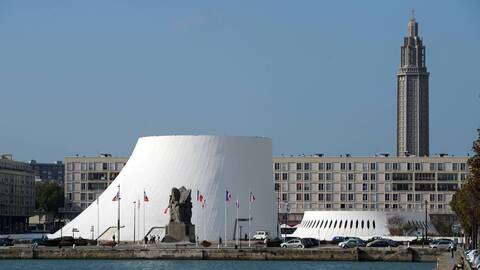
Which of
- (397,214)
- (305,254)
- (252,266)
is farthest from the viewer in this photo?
(397,214)

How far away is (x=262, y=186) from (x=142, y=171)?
8.68 meters

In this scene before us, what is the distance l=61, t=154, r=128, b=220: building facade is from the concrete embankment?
55686mm

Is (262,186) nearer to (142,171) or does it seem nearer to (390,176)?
(142,171)

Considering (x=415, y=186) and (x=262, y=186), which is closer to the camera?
(x=262, y=186)

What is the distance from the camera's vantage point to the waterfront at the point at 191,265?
7381 centimetres

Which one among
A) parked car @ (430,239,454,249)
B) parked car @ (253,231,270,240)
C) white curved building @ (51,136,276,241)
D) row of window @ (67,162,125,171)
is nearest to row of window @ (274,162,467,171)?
row of window @ (67,162,125,171)

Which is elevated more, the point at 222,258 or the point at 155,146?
the point at 155,146

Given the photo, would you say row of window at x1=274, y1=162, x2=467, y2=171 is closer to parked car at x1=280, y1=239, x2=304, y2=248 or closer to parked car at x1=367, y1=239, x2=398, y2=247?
parked car at x1=367, y1=239, x2=398, y2=247

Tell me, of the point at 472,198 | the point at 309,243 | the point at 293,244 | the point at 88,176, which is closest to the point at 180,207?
the point at 293,244

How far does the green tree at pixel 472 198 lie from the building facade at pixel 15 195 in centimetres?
6310

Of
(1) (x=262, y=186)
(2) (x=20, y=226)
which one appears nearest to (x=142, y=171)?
(1) (x=262, y=186)

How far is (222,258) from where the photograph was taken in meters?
81.7

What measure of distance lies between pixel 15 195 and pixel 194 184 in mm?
47816

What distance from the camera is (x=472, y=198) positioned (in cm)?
6981
